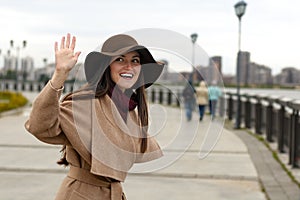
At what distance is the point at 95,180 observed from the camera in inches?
98.2

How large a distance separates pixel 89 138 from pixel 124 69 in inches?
14.6

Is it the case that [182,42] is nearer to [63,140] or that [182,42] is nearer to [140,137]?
[140,137]

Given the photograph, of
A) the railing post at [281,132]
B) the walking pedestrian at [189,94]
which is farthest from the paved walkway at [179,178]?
the railing post at [281,132]

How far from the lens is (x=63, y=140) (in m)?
2.44

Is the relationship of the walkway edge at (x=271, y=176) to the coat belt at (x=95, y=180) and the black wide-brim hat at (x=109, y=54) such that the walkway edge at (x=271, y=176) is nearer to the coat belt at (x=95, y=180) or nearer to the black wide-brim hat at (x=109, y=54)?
the coat belt at (x=95, y=180)

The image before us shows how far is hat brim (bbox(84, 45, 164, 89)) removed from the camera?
2418mm

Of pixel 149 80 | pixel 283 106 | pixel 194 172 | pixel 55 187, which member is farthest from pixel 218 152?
pixel 149 80

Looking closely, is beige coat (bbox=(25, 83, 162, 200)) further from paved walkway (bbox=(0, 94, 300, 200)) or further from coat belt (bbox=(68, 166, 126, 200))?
paved walkway (bbox=(0, 94, 300, 200))

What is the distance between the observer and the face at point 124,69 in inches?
97.6

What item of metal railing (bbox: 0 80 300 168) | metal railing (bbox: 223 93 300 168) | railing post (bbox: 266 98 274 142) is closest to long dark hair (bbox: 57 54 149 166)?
metal railing (bbox: 0 80 300 168)

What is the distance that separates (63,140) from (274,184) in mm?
4881

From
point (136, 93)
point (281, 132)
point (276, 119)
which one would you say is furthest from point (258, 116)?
point (136, 93)

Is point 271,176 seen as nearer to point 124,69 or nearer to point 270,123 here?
point 270,123

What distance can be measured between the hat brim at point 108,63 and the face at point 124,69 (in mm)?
38
